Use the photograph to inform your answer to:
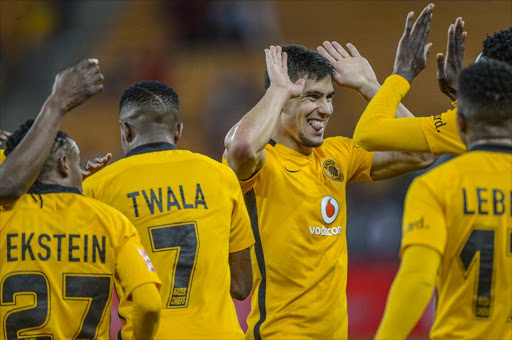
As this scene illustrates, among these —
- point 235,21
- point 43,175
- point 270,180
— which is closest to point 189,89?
point 235,21

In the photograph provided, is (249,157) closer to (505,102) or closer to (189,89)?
(505,102)

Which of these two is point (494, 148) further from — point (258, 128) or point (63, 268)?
point (63, 268)

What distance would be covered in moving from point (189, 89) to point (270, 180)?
9626 millimetres

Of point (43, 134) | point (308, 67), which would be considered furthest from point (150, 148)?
point (308, 67)

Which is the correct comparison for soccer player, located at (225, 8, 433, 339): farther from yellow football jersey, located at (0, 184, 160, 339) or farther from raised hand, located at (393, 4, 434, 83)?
yellow football jersey, located at (0, 184, 160, 339)

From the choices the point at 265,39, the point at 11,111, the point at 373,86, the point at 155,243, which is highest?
the point at 265,39

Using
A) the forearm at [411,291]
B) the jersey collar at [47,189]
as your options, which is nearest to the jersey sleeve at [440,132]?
the forearm at [411,291]

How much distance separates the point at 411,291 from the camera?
294cm

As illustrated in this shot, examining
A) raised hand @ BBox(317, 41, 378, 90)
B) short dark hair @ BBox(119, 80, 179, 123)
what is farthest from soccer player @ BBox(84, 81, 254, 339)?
raised hand @ BBox(317, 41, 378, 90)

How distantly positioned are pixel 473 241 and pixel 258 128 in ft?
5.73

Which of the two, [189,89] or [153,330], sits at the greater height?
[189,89]

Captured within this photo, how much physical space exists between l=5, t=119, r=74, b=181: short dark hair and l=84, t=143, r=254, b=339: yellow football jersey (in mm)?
377

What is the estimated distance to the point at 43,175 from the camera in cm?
380

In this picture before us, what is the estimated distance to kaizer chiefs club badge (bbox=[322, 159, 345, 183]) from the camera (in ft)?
16.4
